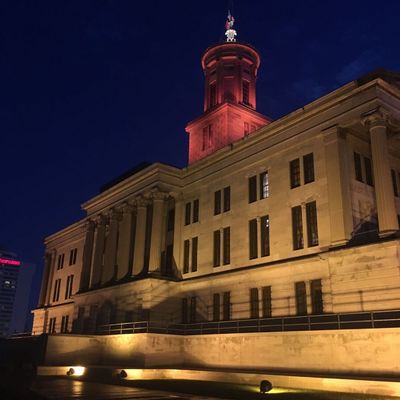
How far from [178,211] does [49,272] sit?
37.3 m

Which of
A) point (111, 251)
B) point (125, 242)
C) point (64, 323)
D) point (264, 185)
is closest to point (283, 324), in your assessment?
point (264, 185)

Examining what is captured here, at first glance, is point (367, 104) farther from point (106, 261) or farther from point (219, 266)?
point (106, 261)

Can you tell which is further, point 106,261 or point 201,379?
point 106,261

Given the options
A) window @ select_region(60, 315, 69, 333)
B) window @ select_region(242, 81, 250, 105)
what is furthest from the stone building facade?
window @ select_region(60, 315, 69, 333)

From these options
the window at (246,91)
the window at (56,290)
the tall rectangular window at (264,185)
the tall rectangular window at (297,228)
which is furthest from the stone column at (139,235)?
the window at (56,290)

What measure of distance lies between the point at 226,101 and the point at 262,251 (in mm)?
23659

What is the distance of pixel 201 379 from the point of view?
29.1 meters

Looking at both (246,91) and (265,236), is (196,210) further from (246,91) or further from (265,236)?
(246,91)

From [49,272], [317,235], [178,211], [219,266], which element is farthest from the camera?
[49,272]

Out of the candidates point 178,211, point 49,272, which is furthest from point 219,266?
point 49,272

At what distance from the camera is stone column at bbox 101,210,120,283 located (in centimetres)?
5078

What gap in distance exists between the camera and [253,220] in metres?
38.0

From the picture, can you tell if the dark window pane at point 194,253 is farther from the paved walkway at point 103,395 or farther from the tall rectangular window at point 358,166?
the paved walkway at point 103,395

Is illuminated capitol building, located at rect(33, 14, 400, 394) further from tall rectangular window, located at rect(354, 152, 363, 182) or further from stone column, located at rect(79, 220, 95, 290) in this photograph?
stone column, located at rect(79, 220, 95, 290)
